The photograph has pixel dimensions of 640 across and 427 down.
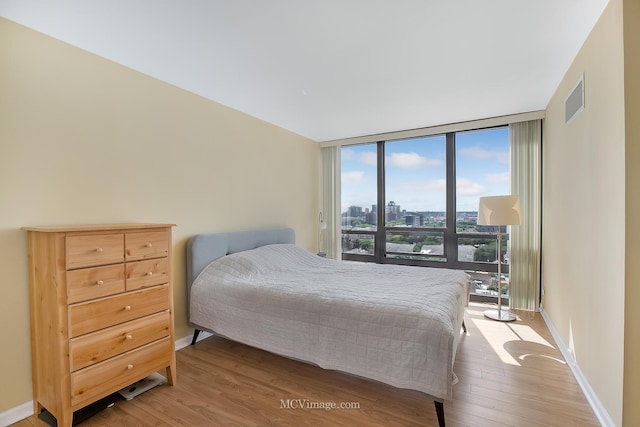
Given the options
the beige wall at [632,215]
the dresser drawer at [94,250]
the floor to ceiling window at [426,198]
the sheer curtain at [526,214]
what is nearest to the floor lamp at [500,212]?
the sheer curtain at [526,214]

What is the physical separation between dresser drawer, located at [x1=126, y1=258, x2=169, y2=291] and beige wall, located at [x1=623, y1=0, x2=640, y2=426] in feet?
8.98

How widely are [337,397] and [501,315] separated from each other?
248 centimetres

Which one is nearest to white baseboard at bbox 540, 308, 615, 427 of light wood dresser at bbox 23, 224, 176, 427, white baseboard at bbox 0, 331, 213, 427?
light wood dresser at bbox 23, 224, 176, 427

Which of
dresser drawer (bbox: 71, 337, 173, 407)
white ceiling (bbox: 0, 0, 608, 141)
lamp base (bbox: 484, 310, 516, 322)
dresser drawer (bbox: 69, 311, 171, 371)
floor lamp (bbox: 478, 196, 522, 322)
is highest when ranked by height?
white ceiling (bbox: 0, 0, 608, 141)

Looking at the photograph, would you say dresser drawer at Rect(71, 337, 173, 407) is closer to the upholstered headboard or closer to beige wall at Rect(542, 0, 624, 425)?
the upholstered headboard

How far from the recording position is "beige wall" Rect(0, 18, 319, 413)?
185cm

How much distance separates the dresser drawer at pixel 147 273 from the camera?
1.97 m

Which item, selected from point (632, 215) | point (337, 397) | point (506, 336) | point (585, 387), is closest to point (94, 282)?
point (337, 397)

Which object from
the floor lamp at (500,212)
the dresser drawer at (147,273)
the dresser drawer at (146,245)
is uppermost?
the floor lamp at (500,212)

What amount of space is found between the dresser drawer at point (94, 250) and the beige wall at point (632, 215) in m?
2.84

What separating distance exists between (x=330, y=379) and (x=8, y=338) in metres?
2.07

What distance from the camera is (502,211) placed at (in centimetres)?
330

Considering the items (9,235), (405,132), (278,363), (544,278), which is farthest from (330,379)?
(405,132)

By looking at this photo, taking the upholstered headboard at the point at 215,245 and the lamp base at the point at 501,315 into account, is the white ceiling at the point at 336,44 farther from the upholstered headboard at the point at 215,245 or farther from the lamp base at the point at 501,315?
the lamp base at the point at 501,315
